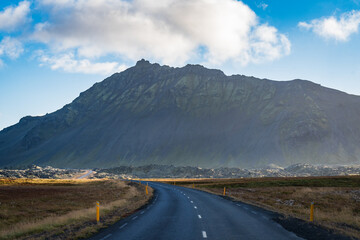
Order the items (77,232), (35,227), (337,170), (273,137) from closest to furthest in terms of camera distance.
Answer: (77,232) → (35,227) → (337,170) → (273,137)

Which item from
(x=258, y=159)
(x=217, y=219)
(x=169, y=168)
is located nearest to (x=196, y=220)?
(x=217, y=219)

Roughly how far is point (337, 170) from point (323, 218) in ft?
381

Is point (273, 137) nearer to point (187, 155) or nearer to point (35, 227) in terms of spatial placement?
point (187, 155)

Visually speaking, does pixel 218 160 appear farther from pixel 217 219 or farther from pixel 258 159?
pixel 217 219

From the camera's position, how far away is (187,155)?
7795 inches

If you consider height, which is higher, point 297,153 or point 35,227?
point 297,153

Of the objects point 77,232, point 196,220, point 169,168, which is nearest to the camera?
point 77,232

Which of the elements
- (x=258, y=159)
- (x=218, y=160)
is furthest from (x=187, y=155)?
(x=258, y=159)

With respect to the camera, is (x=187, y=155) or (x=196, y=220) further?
(x=187, y=155)

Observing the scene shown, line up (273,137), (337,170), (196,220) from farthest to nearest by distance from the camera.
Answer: (273,137) → (337,170) → (196,220)

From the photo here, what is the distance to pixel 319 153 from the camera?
181 m

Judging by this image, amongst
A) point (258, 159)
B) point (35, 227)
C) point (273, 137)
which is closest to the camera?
point (35, 227)

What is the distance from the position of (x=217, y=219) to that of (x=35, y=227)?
1061cm

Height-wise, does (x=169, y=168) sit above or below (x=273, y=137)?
below
